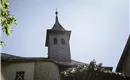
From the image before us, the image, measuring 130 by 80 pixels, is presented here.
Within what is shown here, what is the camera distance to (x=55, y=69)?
20.7m

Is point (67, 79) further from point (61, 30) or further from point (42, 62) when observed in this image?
point (61, 30)

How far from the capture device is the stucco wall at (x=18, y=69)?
19500 millimetres

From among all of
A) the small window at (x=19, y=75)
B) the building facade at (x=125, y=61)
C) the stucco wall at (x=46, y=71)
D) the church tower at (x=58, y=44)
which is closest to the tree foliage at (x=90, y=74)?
the building facade at (x=125, y=61)

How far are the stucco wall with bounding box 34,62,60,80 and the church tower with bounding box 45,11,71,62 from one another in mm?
6409

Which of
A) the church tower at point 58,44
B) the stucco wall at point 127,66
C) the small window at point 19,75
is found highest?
the church tower at point 58,44

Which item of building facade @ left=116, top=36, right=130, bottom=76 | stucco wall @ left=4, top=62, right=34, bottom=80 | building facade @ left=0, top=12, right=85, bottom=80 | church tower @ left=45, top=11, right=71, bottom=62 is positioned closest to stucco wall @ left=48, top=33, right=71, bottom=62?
church tower @ left=45, top=11, right=71, bottom=62

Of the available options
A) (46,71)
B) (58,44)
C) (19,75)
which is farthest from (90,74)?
(58,44)

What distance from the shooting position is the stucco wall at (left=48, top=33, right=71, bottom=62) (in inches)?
1070

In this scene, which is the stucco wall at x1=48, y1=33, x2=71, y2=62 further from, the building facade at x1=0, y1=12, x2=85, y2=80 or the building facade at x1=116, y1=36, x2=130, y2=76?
the building facade at x1=116, y1=36, x2=130, y2=76

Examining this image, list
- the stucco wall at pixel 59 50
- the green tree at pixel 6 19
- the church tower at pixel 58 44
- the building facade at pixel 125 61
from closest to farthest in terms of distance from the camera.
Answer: the green tree at pixel 6 19 < the building facade at pixel 125 61 < the stucco wall at pixel 59 50 < the church tower at pixel 58 44

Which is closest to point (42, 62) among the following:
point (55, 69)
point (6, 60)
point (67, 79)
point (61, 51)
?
point (55, 69)

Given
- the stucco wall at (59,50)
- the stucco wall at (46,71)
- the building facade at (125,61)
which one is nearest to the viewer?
the building facade at (125,61)

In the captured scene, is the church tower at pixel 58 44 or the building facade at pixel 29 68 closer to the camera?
the building facade at pixel 29 68

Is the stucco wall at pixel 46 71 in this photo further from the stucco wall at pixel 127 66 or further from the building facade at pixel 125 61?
the stucco wall at pixel 127 66
